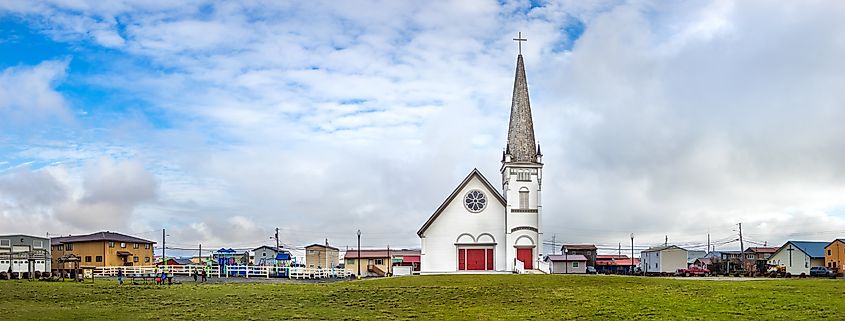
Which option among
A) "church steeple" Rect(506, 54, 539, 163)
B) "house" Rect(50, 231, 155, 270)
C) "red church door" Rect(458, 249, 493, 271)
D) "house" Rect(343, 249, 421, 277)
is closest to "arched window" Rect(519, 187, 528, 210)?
"church steeple" Rect(506, 54, 539, 163)

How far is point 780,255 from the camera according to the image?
301ft

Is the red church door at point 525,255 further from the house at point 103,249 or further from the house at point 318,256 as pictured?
the house at point 103,249

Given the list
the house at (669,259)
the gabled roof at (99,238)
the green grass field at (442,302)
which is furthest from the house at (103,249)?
the house at (669,259)

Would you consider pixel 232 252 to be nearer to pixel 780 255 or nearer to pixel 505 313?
pixel 505 313

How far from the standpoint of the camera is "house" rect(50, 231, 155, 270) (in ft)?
284

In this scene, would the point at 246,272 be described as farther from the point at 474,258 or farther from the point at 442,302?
the point at 442,302

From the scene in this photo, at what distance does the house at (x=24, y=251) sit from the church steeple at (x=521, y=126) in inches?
1431

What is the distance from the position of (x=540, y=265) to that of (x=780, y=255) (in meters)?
42.0

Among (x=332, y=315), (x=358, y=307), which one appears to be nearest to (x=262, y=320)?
(x=332, y=315)

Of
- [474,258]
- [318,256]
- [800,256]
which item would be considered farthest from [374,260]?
[800,256]

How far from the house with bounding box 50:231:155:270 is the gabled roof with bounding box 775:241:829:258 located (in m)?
A: 68.5

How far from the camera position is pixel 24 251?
68438 mm

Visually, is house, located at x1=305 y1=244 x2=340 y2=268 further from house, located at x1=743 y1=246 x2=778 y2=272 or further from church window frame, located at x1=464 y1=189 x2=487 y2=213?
house, located at x1=743 y1=246 x2=778 y2=272

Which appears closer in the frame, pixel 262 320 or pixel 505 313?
pixel 262 320
